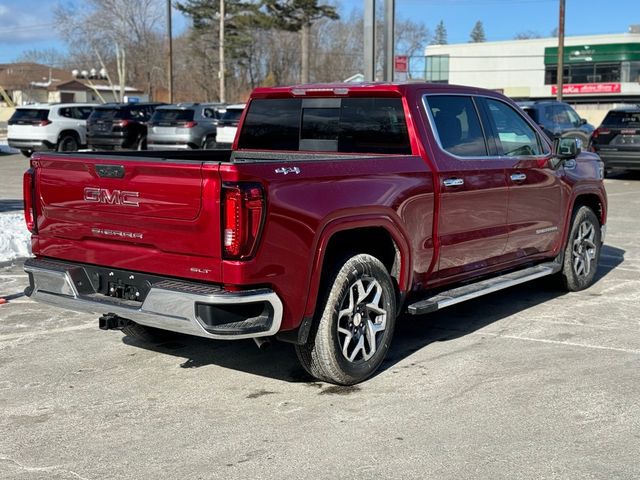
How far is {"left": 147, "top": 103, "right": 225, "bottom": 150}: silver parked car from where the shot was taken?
23.2 m

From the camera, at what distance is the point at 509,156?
6.89 meters

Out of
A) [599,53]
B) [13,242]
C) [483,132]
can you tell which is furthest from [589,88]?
[483,132]

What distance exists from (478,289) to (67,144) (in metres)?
20.9

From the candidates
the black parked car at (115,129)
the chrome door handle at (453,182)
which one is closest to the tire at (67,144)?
the black parked car at (115,129)

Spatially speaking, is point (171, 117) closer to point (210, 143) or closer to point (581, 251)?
point (210, 143)

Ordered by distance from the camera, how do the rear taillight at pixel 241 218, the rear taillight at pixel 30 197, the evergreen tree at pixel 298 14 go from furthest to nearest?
1. the evergreen tree at pixel 298 14
2. the rear taillight at pixel 30 197
3. the rear taillight at pixel 241 218

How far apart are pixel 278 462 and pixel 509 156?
3699 mm

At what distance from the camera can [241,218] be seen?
14.8 feet

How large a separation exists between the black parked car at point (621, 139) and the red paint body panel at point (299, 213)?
1356 centimetres

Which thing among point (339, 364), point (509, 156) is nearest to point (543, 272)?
point (509, 156)

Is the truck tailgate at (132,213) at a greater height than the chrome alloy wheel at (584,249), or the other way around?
the truck tailgate at (132,213)

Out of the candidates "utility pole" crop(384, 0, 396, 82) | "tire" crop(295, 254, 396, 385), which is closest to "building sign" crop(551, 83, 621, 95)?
"utility pole" crop(384, 0, 396, 82)

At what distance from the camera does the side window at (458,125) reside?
623 centimetres

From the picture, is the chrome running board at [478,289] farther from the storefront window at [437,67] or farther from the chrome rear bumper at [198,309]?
the storefront window at [437,67]
